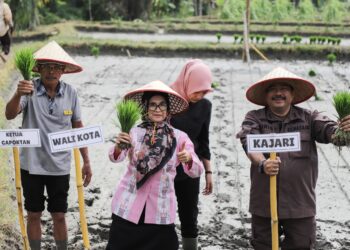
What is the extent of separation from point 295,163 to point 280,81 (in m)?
0.43

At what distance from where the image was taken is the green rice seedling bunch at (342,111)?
2.67 m

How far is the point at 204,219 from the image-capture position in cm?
451

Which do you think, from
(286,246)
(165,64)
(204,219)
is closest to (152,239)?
(286,246)

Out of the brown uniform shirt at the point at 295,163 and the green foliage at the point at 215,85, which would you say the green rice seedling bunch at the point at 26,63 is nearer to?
the brown uniform shirt at the point at 295,163

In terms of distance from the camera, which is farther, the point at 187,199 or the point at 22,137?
the point at 187,199

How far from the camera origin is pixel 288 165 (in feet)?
9.36

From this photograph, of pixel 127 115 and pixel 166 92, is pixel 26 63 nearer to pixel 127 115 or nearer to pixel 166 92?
pixel 127 115

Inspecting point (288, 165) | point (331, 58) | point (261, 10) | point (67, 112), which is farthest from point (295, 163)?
point (261, 10)

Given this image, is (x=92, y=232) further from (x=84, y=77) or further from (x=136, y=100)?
(x=84, y=77)

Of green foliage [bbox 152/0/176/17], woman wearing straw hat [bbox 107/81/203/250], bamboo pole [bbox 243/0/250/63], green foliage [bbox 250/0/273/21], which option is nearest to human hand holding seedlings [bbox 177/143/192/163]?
woman wearing straw hat [bbox 107/81/203/250]

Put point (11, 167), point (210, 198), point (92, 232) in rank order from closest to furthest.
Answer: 1. point (92, 232)
2. point (210, 198)
3. point (11, 167)

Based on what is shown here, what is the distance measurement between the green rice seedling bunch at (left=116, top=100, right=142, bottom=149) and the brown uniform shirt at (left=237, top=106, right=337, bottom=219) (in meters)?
0.57

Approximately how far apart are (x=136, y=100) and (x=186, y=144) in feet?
1.26

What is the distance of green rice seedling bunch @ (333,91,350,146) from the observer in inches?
105
